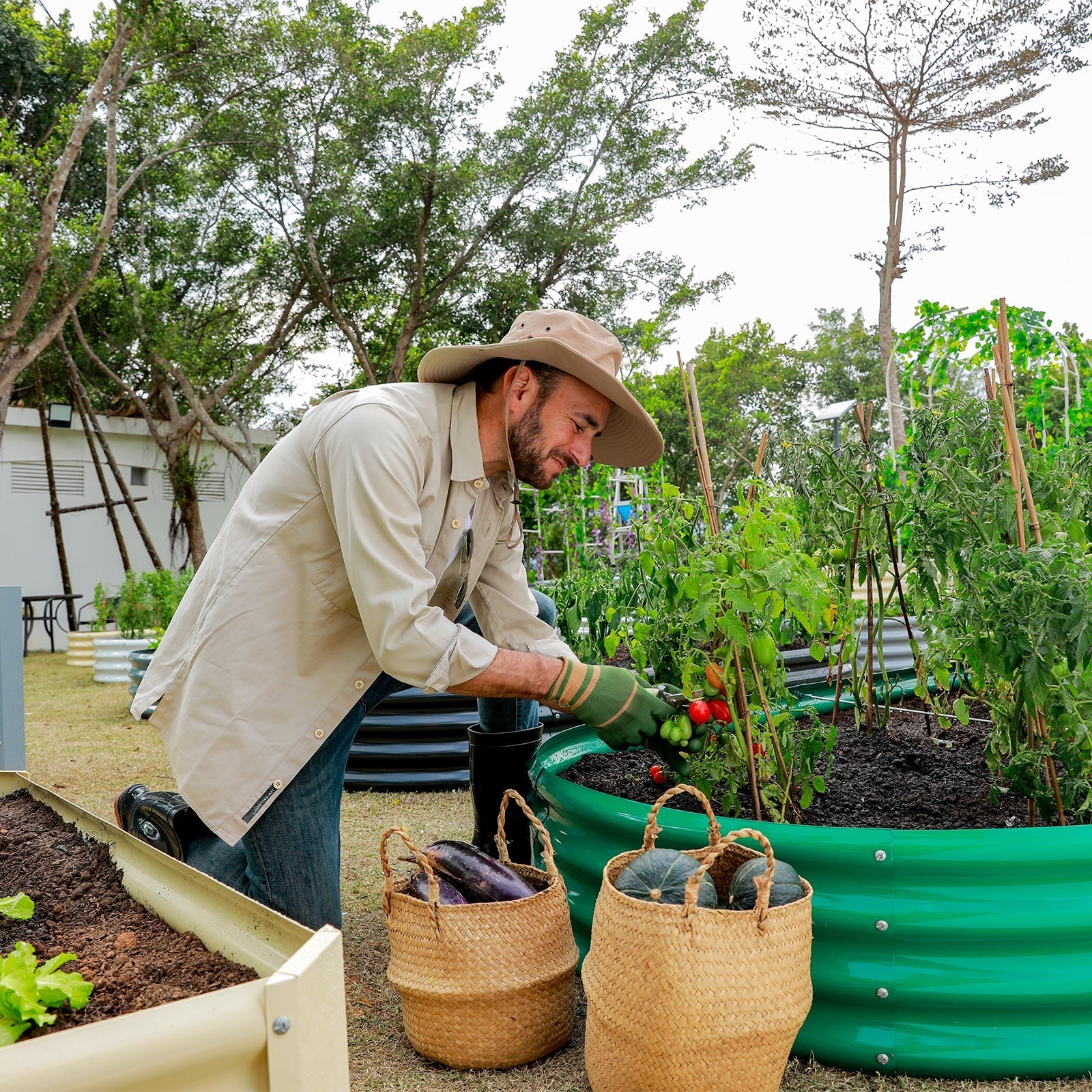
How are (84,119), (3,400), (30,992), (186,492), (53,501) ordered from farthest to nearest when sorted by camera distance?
(186,492), (53,501), (3,400), (84,119), (30,992)

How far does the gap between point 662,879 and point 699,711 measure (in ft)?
1.33

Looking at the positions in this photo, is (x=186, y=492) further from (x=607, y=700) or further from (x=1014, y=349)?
(x=607, y=700)

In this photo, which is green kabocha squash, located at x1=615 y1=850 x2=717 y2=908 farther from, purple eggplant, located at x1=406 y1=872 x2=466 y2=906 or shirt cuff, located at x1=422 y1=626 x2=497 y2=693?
shirt cuff, located at x1=422 y1=626 x2=497 y2=693

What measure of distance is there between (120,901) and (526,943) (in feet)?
2.39

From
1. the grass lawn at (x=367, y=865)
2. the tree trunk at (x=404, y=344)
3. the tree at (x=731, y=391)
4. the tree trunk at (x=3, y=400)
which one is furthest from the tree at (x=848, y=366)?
the grass lawn at (x=367, y=865)

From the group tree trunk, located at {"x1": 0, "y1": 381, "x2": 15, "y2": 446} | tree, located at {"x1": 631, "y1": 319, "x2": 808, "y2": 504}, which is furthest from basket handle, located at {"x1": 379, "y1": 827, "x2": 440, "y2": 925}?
tree, located at {"x1": 631, "y1": 319, "x2": 808, "y2": 504}

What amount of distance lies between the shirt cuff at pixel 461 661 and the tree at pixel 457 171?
36.9 feet

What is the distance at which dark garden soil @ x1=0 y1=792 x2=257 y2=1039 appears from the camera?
1120 millimetres

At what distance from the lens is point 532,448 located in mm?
2125

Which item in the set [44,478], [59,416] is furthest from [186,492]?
[59,416]

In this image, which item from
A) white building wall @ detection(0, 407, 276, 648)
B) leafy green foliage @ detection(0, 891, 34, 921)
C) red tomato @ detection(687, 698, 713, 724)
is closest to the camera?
leafy green foliage @ detection(0, 891, 34, 921)

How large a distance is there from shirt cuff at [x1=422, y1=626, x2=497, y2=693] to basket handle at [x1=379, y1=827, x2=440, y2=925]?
281mm

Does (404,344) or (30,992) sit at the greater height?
(404,344)

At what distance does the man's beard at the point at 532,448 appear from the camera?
211 cm
